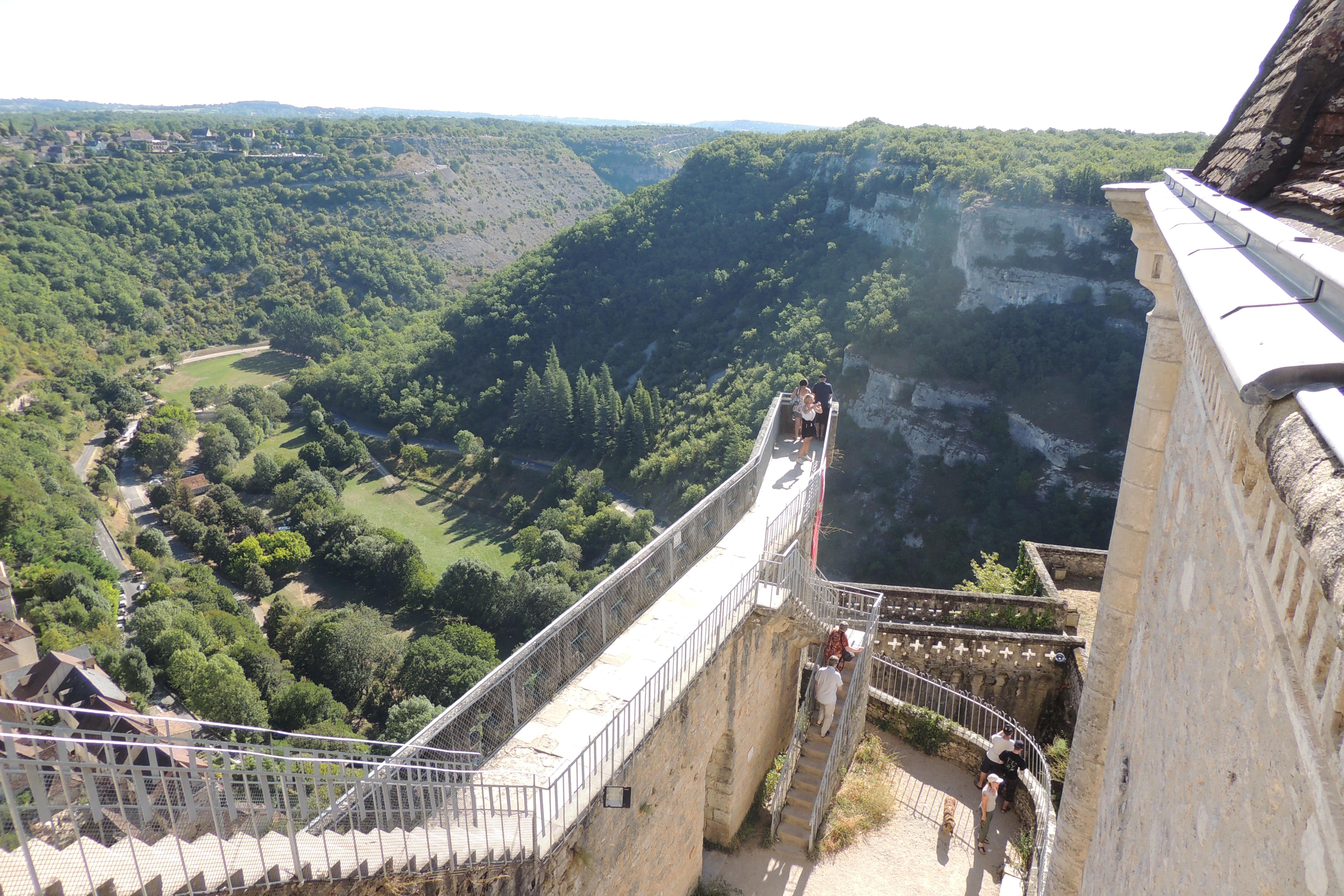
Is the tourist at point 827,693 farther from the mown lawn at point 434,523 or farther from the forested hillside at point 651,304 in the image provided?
the mown lawn at point 434,523

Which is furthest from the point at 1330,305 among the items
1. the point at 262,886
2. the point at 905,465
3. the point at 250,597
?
the point at 250,597

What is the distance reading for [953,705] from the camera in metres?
14.4

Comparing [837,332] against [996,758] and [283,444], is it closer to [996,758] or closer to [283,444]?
[996,758]

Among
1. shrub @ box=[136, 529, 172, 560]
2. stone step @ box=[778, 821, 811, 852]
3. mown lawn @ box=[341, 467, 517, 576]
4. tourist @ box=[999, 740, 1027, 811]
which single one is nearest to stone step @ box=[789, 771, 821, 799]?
stone step @ box=[778, 821, 811, 852]

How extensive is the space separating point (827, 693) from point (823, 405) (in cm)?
620

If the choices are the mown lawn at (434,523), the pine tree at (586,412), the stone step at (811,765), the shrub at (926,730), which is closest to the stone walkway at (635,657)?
the stone step at (811,765)

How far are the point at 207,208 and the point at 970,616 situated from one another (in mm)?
122900

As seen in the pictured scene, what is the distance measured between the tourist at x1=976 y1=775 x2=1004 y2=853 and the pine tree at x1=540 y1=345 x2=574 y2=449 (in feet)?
189

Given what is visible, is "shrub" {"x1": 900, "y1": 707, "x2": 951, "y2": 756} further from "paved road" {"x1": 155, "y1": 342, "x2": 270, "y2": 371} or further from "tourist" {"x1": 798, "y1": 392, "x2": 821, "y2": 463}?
"paved road" {"x1": 155, "y1": 342, "x2": 270, "y2": 371}

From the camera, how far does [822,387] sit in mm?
15844

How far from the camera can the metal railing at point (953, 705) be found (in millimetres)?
12656

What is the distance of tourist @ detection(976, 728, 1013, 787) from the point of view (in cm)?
1179

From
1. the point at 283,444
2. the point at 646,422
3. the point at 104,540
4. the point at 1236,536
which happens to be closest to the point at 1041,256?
the point at 646,422

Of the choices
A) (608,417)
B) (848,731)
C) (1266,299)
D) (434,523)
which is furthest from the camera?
(434,523)
